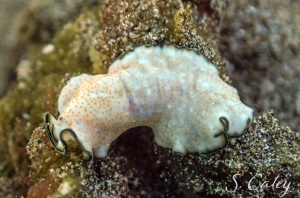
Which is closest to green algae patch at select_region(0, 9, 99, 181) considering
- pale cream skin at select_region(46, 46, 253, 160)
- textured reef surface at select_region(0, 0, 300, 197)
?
textured reef surface at select_region(0, 0, 300, 197)

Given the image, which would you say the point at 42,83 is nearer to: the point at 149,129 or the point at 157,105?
the point at 149,129

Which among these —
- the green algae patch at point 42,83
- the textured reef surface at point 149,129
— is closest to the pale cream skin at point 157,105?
the textured reef surface at point 149,129

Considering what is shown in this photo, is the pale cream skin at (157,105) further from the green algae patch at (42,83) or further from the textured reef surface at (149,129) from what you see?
the green algae patch at (42,83)

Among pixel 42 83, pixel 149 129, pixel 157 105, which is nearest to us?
pixel 157 105

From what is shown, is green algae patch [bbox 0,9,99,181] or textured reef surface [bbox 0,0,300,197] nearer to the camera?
textured reef surface [bbox 0,0,300,197]

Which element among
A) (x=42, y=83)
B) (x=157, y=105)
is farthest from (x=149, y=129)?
(x=42, y=83)

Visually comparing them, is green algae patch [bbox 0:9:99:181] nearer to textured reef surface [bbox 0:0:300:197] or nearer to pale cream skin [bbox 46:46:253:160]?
textured reef surface [bbox 0:0:300:197]

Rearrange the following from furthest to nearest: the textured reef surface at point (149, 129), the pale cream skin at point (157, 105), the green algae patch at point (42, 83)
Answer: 1. the green algae patch at point (42, 83)
2. the textured reef surface at point (149, 129)
3. the pale cream skin at point (157, 105)
